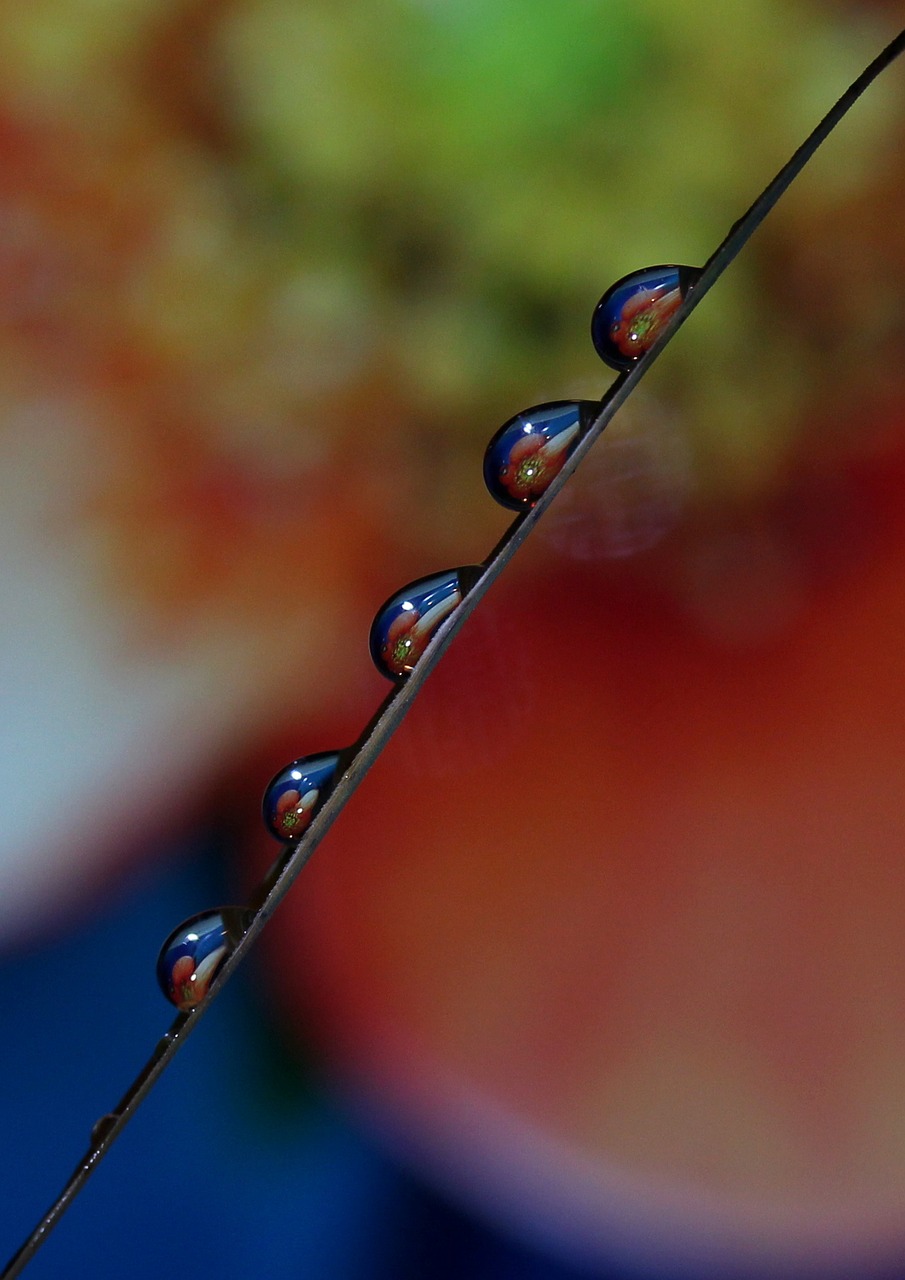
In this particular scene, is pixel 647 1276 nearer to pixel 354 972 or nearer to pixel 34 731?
pixel 354 972

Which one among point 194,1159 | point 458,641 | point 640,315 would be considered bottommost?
point 194,1159

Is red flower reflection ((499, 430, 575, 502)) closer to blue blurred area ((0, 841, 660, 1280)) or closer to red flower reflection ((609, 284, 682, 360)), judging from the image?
red flower reflection ((609, 284, 682, 360))

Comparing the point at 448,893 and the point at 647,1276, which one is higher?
the point at 448,893

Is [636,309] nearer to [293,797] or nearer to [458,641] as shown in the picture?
[293,797]

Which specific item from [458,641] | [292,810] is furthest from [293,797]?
[458,641]

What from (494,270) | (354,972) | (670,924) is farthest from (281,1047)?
(494,270)

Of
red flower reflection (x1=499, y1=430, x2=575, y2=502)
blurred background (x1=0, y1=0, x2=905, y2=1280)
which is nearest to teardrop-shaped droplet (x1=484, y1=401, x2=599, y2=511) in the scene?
red flower reflection (x1=499, y1=430, x2=575, y2=502)
